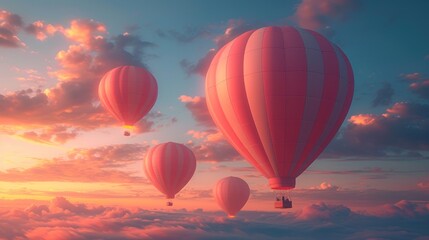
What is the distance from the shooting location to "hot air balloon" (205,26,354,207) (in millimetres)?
27781

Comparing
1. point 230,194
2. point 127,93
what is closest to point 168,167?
point 127,93

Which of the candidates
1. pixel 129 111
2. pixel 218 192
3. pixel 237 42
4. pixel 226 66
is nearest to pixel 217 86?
pixel 226 66

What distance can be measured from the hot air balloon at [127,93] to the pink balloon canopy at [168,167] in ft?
20.9

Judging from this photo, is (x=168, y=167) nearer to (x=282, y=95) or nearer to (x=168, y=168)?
(x=168, y=168)

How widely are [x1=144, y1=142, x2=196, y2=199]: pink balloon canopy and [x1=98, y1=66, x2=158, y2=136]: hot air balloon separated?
637 centimetres

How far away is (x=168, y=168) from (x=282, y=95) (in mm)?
26462

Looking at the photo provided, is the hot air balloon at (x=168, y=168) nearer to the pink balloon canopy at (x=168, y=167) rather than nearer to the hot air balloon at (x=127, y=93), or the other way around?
the pink balloon canopy at (x=168, y=167)

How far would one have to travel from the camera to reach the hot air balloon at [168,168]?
5094cm

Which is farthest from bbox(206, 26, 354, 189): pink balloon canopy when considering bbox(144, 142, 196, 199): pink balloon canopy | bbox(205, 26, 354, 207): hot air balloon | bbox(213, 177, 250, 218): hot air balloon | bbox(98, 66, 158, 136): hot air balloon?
bbox(213, 177, 250, 218): hot air balloon

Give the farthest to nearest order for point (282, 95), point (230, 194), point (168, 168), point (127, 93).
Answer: point (230, 194) → point (168, 168) → point (127, 93) → point (282, 95)

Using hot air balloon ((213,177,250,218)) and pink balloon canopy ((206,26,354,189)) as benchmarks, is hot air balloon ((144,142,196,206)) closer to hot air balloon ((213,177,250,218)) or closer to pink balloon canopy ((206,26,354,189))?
hot air balloon ((213,177,250,218))

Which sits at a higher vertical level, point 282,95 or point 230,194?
point 282,95

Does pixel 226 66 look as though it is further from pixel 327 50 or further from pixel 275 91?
pixel 327 50

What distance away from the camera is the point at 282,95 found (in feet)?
90.8
